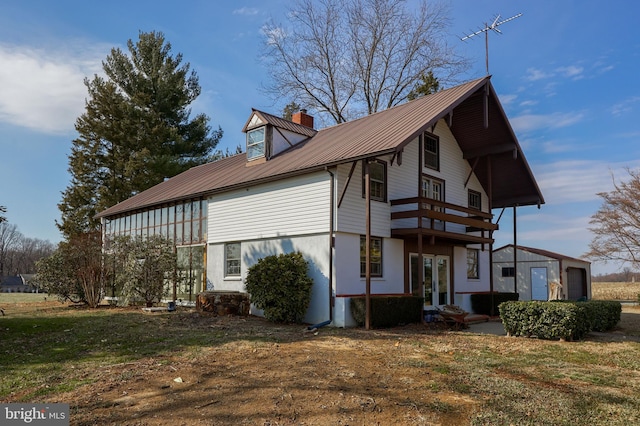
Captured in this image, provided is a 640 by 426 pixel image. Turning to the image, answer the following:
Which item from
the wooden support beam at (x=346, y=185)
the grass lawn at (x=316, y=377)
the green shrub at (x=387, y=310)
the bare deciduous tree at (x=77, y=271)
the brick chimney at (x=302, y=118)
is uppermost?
the brick chimney at (x=302, y=118)

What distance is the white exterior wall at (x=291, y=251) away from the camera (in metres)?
14.7

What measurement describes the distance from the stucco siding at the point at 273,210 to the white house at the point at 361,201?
0.04 m

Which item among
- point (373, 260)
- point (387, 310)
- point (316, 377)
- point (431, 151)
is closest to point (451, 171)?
point (431, 151)

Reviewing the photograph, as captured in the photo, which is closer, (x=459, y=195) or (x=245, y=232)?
(x=245, y=232)

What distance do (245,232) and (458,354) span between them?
992 centimetres

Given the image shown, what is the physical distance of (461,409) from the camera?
6156mm

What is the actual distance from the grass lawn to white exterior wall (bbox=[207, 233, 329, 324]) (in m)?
2.19

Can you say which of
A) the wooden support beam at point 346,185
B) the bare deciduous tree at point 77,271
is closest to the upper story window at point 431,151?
the wooden support beam at point 346,185

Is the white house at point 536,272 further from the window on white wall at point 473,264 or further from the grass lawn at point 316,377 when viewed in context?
the grass lawn at point 316,377

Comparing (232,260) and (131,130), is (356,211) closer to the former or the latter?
(232,260)

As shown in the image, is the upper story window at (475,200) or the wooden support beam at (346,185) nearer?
the wooden support beam at (346,185)

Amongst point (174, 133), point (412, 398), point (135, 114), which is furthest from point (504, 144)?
point (135, 114)

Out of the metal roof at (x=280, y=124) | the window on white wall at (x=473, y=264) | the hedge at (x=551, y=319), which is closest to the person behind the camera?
the hedge at (x=551, y=319)

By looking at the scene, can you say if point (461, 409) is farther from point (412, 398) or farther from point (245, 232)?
point (245, 232)
